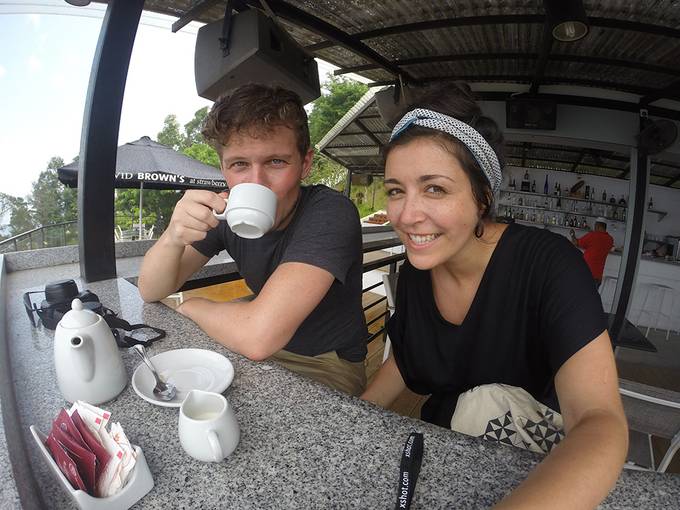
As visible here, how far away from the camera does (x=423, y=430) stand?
2.30 feet

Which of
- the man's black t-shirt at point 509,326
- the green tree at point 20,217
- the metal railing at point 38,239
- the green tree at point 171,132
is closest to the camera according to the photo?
the man's black t-shirt at point 509,326

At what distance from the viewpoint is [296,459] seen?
24.6 inches

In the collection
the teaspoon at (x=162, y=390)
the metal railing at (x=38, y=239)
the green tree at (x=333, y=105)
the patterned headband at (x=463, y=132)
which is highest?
the green tree at (x=333, y=105)

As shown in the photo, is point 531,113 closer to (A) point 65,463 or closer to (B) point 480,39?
(B) point 480,39

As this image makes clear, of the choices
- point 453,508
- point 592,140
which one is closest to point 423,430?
point 453,508

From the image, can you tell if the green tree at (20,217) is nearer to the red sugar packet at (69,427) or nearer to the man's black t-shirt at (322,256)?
the man's black t-shirt at (322,256)

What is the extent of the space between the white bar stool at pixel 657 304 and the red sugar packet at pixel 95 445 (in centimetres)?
775

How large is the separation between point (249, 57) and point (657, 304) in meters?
7.44

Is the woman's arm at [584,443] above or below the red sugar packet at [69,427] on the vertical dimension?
below

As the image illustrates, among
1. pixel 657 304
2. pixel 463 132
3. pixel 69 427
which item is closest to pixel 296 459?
pixel 69 427

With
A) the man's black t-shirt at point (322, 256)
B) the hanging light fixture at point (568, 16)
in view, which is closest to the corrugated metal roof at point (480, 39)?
the hanging light fixture at point (568, 16)

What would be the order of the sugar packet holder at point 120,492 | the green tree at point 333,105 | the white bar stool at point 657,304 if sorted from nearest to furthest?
the sugar packet holder at point 120,492, the white bar stool at point 657,304, the green tree at point 333,105

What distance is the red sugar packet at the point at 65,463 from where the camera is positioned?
1.63ft

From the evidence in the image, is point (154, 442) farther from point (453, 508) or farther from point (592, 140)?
point (592, 140)
